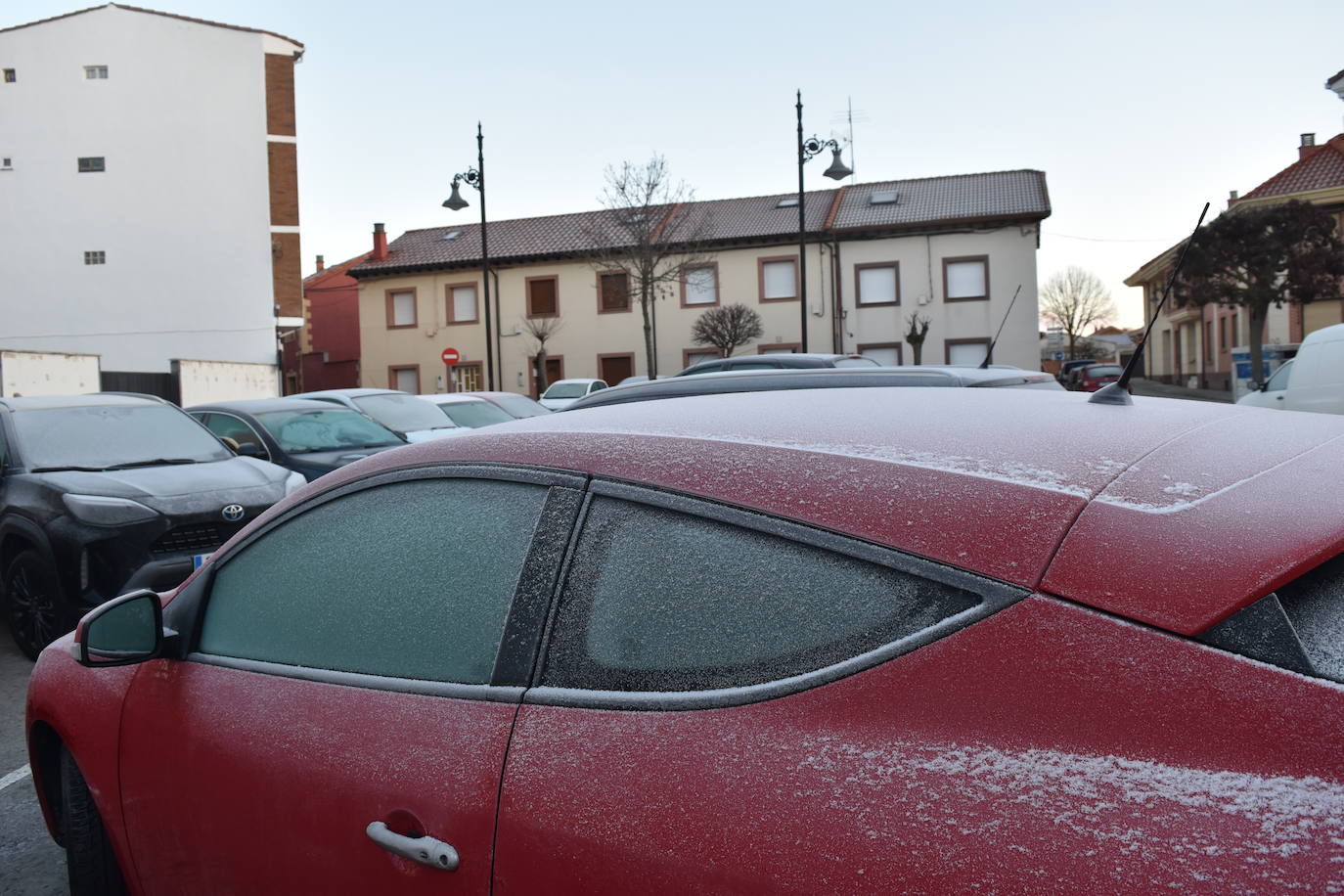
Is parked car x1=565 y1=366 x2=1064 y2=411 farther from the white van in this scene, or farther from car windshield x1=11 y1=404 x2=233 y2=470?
the white van

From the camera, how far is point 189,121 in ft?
124

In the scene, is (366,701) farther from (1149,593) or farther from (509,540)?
(1149,593)

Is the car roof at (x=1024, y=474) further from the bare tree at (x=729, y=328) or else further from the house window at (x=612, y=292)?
the house window at (x=612, y=292)

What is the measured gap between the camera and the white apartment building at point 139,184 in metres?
36.9

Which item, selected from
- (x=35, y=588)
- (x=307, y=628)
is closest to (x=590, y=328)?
(x=35, y=588)

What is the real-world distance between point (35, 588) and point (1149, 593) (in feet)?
22.4

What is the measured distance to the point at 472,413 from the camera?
52.7 feet

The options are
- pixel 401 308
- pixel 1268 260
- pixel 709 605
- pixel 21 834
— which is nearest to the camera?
pixel 709 605

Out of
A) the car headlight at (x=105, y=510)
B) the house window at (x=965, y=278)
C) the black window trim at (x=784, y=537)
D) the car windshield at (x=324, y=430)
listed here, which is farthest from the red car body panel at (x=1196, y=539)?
the house window at (x=965, y=278)

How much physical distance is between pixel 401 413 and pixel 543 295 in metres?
27.8

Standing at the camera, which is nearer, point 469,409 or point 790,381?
point 790,381

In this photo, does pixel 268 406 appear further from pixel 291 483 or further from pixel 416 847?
pixel 416 847

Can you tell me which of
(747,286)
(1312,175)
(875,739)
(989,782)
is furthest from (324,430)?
(1312,175)

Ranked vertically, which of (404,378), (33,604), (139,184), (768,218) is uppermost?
(139,184)
